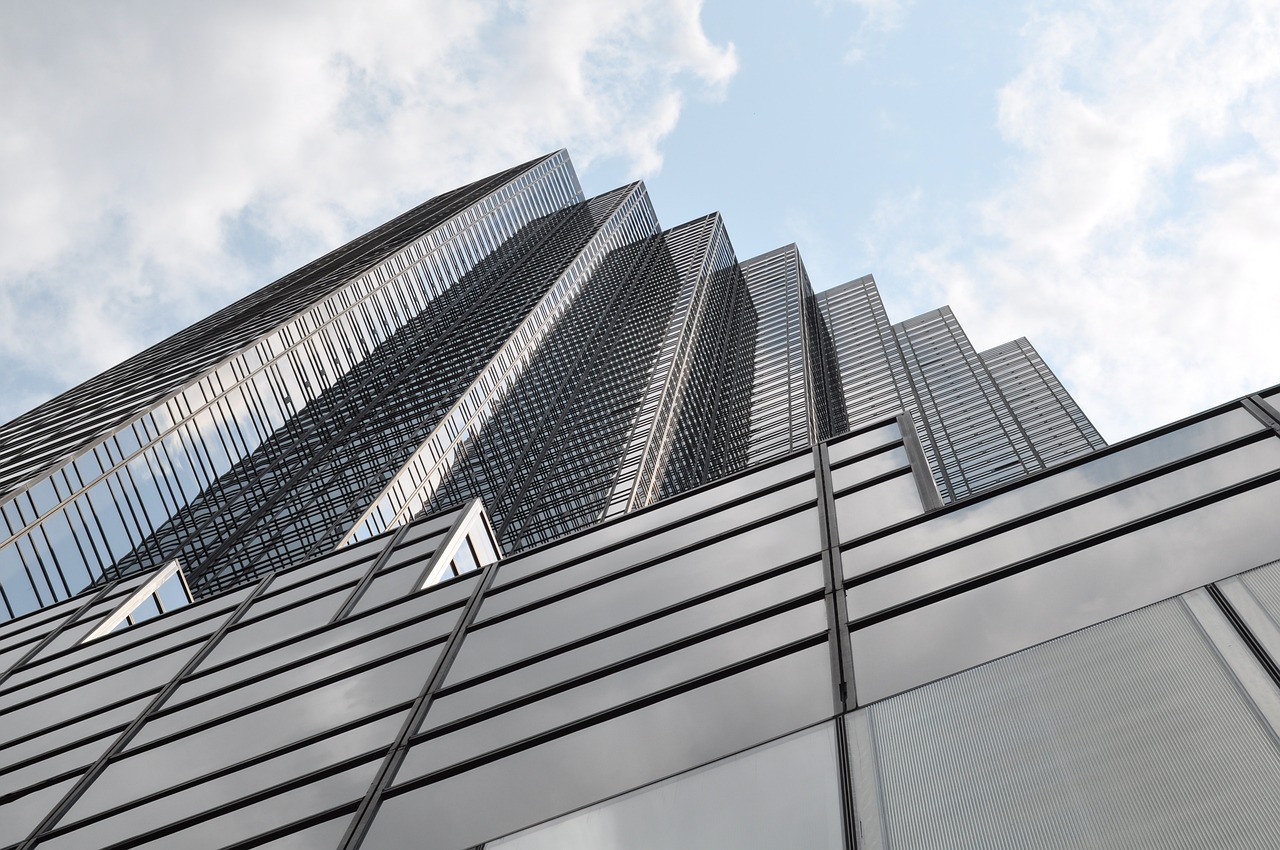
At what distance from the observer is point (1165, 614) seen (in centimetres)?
872

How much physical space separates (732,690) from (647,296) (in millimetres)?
153038

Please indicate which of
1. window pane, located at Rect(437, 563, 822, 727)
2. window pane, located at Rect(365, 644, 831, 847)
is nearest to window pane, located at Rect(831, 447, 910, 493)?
window pane, located at Rect(437, 563, 822, 727)

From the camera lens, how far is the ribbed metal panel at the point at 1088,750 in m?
6.73

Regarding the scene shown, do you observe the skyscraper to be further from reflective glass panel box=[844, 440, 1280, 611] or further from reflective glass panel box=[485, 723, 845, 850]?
reflective glass panel box=[844, 440, 1280, 611]

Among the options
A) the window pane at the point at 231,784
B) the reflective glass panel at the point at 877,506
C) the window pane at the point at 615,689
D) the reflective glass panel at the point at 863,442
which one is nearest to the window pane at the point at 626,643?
the window pane at the point at 615,689

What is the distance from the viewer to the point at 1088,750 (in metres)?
7.57

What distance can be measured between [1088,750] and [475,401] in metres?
97.0

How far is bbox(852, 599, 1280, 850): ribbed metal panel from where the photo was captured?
673 centimetres

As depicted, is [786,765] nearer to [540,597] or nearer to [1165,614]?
[1165,614]

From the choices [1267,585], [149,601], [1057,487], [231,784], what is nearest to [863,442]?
[1057,487]

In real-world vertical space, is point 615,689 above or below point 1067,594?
above

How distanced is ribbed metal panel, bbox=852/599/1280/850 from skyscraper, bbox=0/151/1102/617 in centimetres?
4878

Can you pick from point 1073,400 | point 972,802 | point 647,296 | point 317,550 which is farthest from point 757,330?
point 972,802

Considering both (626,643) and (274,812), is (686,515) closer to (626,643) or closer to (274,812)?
(626,643)
